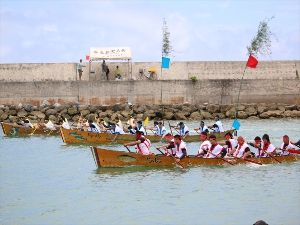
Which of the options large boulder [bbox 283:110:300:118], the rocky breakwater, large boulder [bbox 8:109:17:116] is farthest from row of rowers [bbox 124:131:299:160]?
large boulder [bbox 8:109:17:116]

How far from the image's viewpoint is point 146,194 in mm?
18453

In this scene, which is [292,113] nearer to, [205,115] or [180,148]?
[205,115]

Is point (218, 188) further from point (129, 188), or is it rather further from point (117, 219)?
point (117, 219)

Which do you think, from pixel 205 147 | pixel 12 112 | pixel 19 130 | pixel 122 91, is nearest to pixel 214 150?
pixel 205 147

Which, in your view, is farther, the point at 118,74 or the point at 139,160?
the point at 118,74

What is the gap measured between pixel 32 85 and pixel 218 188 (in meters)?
24.8

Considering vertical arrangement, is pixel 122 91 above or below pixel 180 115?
above

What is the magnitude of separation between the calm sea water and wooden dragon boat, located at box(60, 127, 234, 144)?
13.1ft

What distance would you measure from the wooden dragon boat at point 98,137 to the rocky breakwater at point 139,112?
9.95 metres

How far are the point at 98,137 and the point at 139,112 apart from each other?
11.4 metres

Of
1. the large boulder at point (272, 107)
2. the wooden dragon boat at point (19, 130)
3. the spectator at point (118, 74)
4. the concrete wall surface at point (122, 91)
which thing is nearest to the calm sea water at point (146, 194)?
the wooden dragon boat at point (19, 130)

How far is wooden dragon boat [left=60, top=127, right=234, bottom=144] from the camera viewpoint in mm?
29141

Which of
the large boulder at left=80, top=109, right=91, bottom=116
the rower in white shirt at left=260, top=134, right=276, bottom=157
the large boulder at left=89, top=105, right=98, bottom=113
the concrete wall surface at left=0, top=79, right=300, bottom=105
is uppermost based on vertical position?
the concrete wall surface at left=0, top=79, right=300, bottom=105

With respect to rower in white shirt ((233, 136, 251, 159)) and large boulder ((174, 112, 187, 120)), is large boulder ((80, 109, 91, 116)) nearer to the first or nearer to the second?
large boulder ((174, 112, 187, 120))
